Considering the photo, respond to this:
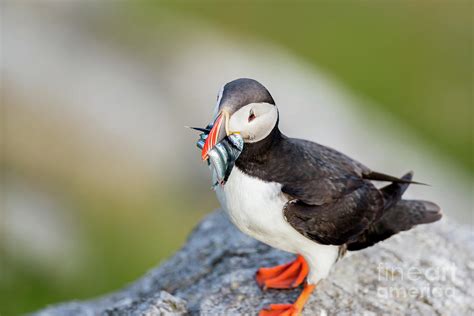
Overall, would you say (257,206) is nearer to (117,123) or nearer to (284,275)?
(284,275)

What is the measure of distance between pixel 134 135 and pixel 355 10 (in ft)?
42.7

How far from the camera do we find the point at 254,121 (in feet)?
15.0

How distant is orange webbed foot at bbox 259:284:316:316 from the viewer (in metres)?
5.33

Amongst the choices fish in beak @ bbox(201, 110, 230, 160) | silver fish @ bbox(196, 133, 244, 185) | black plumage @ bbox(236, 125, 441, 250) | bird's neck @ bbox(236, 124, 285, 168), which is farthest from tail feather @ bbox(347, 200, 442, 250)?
fish in beak @ bbox(201, 110, 230, 160)

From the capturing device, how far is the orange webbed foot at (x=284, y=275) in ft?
18.9

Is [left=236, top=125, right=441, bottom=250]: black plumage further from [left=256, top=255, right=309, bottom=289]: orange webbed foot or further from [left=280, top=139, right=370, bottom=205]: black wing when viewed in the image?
[left=256, top=255, right=309, bottom=289]: orange webbed foot

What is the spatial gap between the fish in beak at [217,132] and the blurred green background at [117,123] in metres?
7.25

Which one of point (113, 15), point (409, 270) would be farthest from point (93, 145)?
point (409, 270)

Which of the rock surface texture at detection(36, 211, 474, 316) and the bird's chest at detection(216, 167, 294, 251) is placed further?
the rock surface texture at detection(36, 211, 474, 316)

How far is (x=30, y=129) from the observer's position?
43.0 feet

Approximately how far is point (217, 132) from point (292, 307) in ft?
5.97

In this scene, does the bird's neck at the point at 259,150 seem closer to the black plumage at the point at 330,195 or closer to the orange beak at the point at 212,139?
the black plumage at the point at 330,195

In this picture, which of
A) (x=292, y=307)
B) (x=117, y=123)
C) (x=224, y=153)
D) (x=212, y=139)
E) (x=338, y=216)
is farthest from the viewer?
(x=117, y=123)

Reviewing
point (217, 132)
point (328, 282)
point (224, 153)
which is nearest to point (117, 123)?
point (328, 282)
